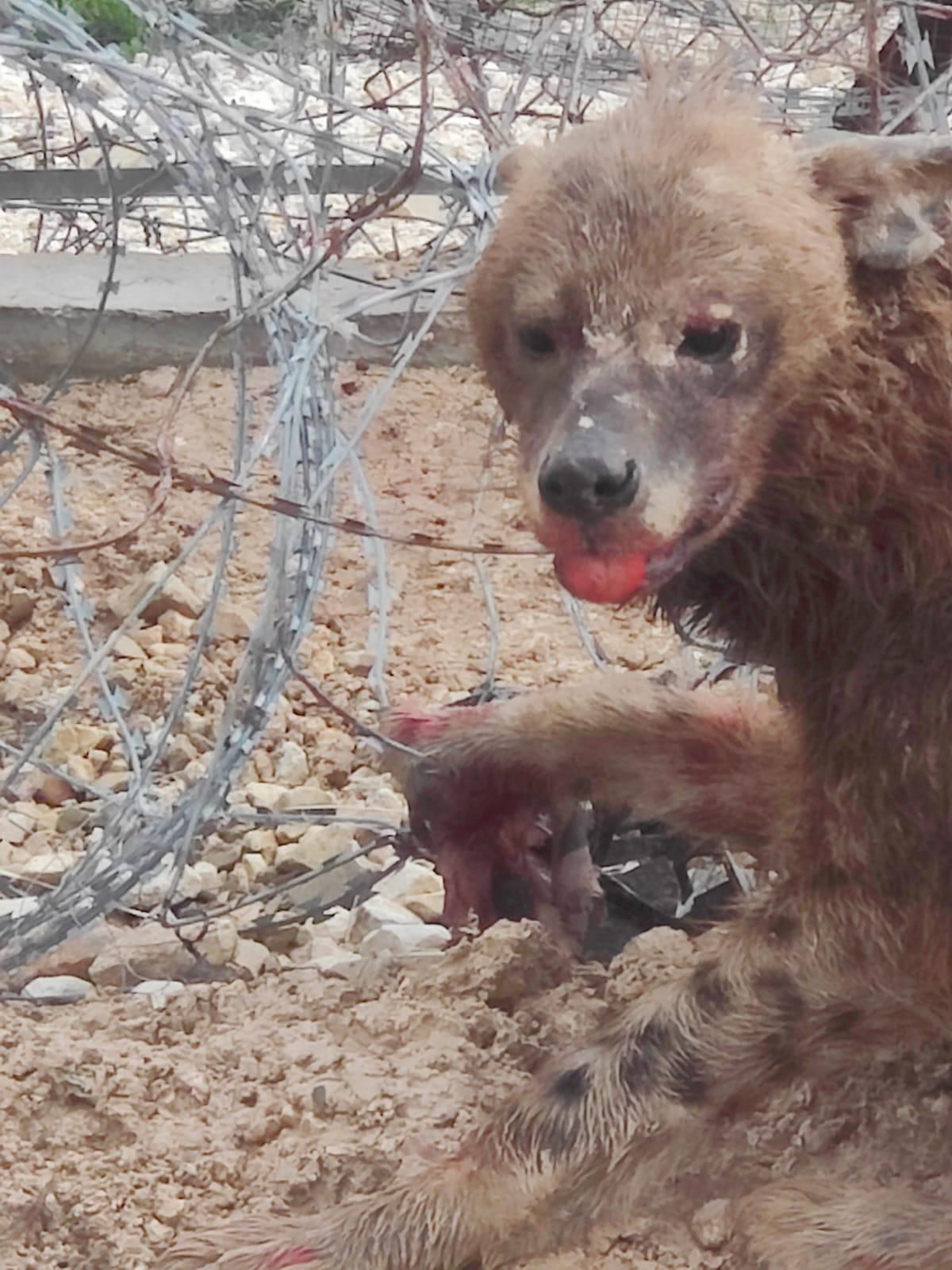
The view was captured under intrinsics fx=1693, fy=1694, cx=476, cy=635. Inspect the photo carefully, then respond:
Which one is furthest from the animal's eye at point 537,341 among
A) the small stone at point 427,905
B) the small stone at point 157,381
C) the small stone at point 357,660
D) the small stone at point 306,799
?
the small stone at point 157,381

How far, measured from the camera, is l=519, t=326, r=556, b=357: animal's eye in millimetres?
2086

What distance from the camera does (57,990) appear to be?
312 centimetres

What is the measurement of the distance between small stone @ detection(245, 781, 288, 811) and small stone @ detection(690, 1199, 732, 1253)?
1782 mm

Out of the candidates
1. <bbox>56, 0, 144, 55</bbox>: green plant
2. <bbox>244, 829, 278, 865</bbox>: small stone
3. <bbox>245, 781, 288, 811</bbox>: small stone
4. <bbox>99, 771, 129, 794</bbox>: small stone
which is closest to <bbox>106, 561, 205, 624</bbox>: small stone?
<bbox>99, 771, 129, 794</bbox>: small stone

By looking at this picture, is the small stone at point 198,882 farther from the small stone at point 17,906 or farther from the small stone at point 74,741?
the small stone at point 74,741

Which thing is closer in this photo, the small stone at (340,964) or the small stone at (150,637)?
the small stone at (340,964)

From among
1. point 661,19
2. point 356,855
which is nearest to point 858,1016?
point 356,855

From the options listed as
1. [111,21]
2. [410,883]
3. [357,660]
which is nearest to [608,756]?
[410,883]

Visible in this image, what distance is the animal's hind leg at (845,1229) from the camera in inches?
94.0

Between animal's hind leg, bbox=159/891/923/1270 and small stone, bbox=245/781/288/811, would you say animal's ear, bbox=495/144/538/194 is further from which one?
small stone, bbox=245/781/288/811

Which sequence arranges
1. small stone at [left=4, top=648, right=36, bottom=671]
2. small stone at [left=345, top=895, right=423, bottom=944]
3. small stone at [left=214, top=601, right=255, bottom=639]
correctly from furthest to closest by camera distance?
small stone at [left=214, top=601, right=255, bottom=639], small stone at [left=4, top=648, right=36, bottom=671], small stone at [left=345, top=895, right=423, bottom=944]

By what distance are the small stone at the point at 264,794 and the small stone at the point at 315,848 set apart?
20 cm

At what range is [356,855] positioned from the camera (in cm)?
307

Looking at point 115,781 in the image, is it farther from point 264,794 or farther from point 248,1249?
point 248,1249
